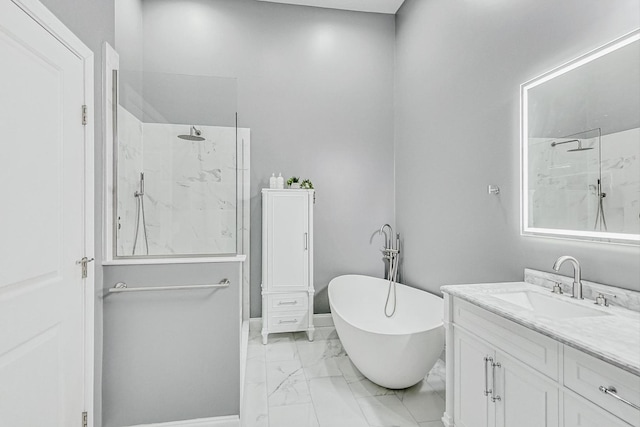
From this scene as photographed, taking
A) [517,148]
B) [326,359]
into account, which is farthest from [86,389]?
[517,148]

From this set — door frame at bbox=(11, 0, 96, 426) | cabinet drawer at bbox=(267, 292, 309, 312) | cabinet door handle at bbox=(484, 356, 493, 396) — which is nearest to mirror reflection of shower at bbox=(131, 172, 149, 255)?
door frame at bbox=(11, 0, 96, 426)

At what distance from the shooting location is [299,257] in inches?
133

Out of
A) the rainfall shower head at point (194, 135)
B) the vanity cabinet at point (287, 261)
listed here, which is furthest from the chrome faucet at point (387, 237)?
the rainfall shower head at point (194, 135)

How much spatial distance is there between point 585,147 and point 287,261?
Result: 2.48m

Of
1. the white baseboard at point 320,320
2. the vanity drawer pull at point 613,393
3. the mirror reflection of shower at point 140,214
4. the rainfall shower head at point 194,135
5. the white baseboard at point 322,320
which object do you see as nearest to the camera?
the vanity drawer pull at point 613,393

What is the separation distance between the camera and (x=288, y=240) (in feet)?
11.0

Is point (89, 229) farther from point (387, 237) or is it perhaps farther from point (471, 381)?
point (387, 237)

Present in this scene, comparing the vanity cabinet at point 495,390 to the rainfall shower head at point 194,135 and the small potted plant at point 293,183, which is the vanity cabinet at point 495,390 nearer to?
the rainfall shower head at point 194,135

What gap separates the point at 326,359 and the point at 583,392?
7.11 feet

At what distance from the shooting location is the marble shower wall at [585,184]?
4.72ft

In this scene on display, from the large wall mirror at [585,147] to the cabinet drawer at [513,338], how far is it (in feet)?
2.03

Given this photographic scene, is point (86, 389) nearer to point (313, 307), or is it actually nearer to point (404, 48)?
point (313, 307)

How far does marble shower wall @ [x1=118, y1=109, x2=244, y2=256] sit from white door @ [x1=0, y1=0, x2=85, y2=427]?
39 cm

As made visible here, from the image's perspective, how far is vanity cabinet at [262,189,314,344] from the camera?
3.33m
